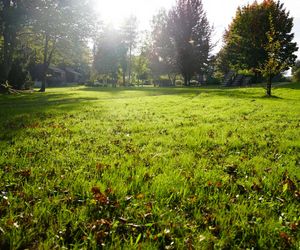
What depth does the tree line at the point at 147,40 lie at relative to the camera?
27.4 metres

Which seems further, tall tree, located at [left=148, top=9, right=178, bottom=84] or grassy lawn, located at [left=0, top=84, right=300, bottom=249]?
tall tree, located at [left=148, top=9, right=178, bottom=84]

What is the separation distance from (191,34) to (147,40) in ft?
53.4

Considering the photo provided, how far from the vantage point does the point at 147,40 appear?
6156 centimetres

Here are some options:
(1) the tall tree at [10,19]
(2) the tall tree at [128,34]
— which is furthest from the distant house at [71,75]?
(1) the tall tree at [10,19]

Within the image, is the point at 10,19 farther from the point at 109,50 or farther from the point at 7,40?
the point at 109,50

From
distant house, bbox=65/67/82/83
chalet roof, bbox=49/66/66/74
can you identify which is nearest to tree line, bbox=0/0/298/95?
chalet roof, bbox=49/66/66/74

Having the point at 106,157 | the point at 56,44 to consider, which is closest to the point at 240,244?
the point at 106,157

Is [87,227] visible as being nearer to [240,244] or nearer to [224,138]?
[240,244]

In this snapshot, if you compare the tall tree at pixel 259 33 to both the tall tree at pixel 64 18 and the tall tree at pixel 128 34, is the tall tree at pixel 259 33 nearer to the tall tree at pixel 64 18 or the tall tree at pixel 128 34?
the tall tree at pixel 64 18

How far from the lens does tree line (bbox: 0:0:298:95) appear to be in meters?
27.4

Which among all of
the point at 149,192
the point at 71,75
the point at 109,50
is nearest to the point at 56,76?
the point at 71,75

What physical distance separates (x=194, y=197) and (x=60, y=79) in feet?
289

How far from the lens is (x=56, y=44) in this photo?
121 ft

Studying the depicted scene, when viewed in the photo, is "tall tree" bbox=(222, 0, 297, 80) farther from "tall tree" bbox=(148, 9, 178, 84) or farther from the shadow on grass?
the shadow on grass
